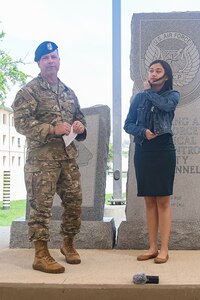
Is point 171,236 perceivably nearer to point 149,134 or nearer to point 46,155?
point 149,134

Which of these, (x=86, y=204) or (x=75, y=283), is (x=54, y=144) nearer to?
(x=75, y=283)

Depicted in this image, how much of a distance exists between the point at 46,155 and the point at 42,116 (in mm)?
322

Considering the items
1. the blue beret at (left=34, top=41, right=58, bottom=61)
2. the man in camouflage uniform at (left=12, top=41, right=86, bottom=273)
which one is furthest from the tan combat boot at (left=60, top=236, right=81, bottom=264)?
the blue beret at (left=34, top=41, right=58, bottom=61)

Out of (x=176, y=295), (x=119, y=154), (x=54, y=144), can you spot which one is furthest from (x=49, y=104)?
(x=119, y=154)

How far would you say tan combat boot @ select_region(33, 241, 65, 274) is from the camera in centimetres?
379

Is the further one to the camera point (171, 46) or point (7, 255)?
point (171, 46)

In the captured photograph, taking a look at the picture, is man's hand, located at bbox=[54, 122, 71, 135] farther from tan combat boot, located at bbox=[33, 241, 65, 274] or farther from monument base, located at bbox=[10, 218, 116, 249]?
monument base, located at bbox=[10, 218, 116, 249]

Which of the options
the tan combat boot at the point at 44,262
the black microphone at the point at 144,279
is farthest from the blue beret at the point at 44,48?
the black microphone at the point at 144,279

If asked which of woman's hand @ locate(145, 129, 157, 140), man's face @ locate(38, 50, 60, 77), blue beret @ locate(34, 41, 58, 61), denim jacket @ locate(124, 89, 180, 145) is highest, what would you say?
blue beret @ locate(34, 41, 58, 61)

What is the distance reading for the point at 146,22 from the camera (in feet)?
17.6

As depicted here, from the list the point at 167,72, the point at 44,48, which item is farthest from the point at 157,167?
the point at 44,48

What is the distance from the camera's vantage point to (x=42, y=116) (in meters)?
3.98

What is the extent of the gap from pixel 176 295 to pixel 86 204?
7.03ft

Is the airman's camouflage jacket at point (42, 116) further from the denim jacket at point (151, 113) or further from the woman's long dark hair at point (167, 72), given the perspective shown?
the woman's long dark hair at point (167, 72)
